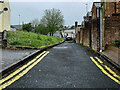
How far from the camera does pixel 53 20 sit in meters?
58.0

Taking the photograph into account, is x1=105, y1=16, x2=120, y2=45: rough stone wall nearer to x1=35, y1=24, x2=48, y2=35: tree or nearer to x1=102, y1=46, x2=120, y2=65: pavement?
x1=102, y1=46, x2=120, y2=65: pavement

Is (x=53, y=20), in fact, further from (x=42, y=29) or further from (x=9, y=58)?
(x=9, y=58)

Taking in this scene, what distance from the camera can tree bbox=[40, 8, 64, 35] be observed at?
189ft

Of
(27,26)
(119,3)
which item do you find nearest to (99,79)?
(119,3)

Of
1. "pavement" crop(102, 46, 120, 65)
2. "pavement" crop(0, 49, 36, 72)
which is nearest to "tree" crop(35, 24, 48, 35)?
"pavement" crop(0, 49, 36, 72)

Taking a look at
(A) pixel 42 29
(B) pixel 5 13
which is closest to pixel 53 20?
(A) pixel 42 29

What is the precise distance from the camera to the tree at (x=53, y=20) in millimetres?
57581

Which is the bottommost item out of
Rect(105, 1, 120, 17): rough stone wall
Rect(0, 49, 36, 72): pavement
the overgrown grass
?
Rect(0, 49, 36, 72): pavement

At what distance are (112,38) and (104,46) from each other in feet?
2.94

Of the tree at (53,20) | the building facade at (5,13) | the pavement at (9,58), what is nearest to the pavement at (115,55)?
the pavement at (9,58)

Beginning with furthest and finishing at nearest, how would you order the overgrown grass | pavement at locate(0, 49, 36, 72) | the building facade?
the building facade
the overgrown grass
pavement at locate(0, 49, 36, 72)

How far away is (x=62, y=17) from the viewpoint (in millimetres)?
59000

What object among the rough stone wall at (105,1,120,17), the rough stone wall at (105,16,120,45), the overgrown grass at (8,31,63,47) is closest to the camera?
the rough stone wall at (105,16,120,45)

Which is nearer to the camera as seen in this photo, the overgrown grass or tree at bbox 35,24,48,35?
the overgrown grass
